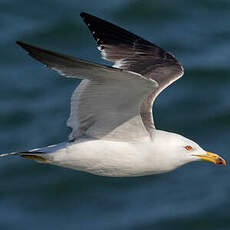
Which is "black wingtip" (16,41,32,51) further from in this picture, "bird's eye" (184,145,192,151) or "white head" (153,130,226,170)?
"bird's eye" (184,145,192,151)

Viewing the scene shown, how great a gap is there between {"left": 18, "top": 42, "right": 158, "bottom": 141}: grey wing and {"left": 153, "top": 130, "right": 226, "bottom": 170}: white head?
0.15 m

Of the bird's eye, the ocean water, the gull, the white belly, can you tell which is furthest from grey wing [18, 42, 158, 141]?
the ocean water

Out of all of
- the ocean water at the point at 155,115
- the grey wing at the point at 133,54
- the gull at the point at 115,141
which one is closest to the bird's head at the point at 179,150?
the gull at the point at 115,141

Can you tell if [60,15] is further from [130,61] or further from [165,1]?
[130,61]

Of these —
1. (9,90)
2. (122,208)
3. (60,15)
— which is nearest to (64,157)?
(122,208)

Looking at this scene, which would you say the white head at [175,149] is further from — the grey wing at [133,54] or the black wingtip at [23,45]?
the black wingtip at [23,45]

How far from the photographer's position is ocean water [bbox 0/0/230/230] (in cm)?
1017

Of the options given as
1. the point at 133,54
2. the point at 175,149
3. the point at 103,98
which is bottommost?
the point at 175,149

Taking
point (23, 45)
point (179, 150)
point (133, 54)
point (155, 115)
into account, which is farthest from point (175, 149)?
point (155, 115)

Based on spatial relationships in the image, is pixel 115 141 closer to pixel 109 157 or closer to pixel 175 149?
pixel 109 157

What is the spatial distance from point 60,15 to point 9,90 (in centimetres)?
165

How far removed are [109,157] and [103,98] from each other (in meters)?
0.58

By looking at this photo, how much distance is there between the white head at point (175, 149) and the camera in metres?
7.30

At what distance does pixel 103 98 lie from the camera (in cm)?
708
